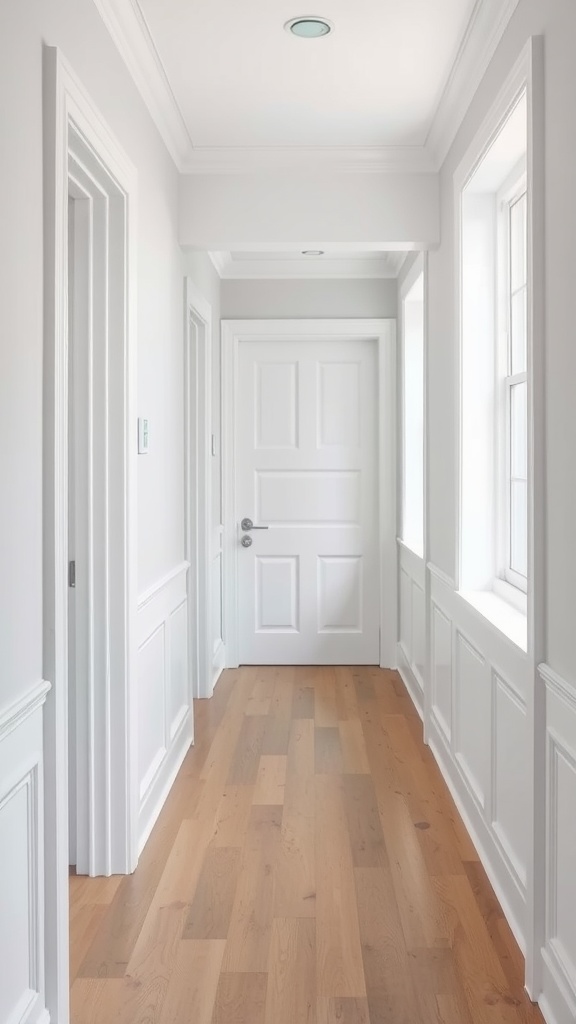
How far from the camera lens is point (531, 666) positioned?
1.97 meters

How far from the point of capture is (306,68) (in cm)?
267

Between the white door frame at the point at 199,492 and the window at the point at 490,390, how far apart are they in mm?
1611

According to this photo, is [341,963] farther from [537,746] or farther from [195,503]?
[195,503]

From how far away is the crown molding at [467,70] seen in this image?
7.50 ft

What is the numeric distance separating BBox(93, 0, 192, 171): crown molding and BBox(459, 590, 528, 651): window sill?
2033mm

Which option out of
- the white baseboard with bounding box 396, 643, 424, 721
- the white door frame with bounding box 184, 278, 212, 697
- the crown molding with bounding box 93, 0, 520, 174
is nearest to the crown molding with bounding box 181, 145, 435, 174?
the crown molding with bounding box 93, 0, 520, 174

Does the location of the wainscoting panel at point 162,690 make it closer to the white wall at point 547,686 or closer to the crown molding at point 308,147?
the white wall at point 547,686

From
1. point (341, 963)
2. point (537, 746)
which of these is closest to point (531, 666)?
point (537, 746)

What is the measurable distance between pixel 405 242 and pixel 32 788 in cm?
266

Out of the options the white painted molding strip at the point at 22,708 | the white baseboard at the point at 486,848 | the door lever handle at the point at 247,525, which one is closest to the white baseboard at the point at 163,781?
the white baseboard at the point at 486,848

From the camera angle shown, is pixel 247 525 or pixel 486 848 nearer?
pixel 486 848

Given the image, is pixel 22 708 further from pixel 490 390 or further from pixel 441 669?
pixel 441 669

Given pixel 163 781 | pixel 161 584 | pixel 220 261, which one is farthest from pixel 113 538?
pixel 220 261

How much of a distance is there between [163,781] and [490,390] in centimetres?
193
